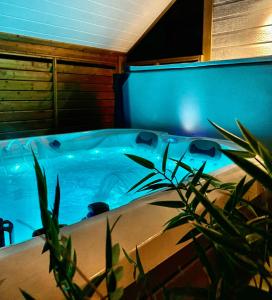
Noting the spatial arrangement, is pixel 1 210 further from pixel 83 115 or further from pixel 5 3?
pixel 83 115

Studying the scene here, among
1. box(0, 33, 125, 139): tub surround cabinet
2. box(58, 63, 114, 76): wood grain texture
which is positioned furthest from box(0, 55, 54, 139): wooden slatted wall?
box(58, 63, 114, 76): wood grain texture

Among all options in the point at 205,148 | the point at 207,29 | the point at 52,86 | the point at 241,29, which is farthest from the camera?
the point at 52,86

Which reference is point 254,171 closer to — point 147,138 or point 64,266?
point 64,266

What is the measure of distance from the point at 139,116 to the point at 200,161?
4.86 feet

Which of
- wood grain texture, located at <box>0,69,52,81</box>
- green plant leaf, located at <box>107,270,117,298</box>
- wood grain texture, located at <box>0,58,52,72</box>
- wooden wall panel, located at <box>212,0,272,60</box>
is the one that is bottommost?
green plant leaf, located at <box>107,270,117,298</box>

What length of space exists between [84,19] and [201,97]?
222 centimetres

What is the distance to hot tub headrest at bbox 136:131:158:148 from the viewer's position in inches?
126

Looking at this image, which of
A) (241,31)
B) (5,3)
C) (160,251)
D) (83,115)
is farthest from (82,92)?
(160,251)

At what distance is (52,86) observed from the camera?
4.55m

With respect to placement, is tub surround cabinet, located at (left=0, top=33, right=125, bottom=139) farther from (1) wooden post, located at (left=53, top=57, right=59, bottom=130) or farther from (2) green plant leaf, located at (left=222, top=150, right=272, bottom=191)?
(2) green plant leaf, located at (left=222, top=150, right=272, bottom=191)

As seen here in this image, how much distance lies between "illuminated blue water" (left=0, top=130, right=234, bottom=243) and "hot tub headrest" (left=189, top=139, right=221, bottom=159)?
4 cm

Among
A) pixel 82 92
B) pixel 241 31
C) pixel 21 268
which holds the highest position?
pixel 241 31

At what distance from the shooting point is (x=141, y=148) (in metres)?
3.33

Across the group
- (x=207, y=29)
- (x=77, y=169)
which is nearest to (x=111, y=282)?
(x=77, y=169)
